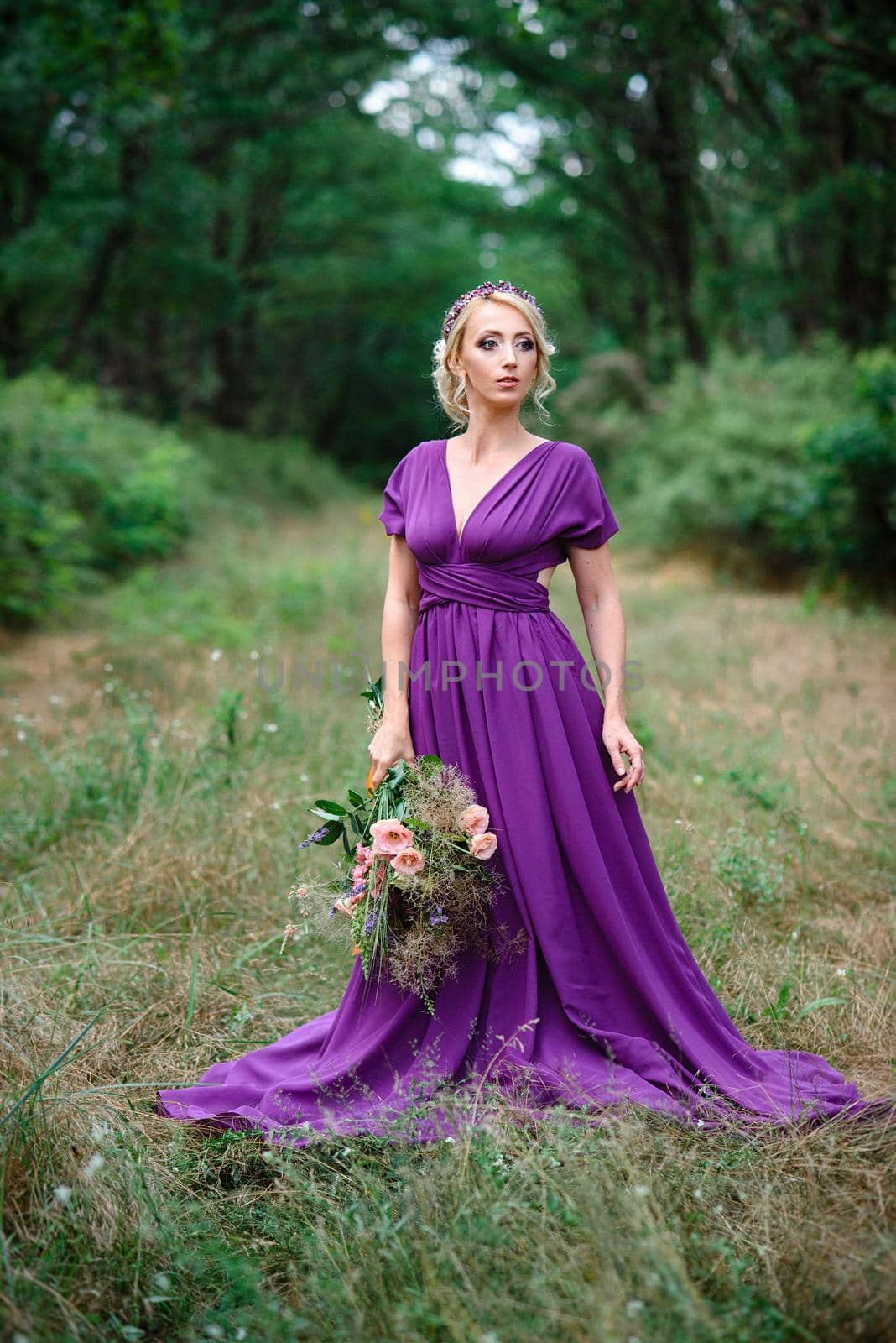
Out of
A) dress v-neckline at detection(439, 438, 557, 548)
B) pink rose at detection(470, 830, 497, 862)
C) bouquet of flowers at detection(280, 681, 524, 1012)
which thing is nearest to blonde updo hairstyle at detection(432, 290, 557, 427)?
dress v-neckline at detection(439, 438, 557, 548)

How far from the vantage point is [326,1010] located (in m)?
3.36

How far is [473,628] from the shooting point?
2725 mm

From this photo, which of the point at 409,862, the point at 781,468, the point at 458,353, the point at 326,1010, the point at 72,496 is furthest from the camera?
the point at 781,468

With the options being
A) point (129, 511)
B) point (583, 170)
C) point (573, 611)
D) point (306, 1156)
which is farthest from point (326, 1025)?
point (583, 170)

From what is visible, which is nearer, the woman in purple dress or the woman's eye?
the woman in purple dress

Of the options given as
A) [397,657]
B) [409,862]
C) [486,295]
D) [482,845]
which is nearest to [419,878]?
[409,862]

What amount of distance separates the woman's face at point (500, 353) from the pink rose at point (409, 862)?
1231mm

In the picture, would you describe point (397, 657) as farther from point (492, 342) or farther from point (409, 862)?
point (492, 342)

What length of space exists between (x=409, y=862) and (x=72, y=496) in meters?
8.37

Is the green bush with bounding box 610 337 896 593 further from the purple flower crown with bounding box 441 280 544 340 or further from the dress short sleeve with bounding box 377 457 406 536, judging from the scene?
the dress short sleeve with bounding box 377 457 406 536

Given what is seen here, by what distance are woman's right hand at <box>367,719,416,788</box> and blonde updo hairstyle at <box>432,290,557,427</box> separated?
953 mm

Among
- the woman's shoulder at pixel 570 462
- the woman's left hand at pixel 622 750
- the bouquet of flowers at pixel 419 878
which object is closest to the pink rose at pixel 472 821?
the bouquet of flowers at pixel 419 878

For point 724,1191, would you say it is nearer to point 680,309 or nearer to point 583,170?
point 680,309

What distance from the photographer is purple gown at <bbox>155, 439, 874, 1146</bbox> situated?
2619mm
